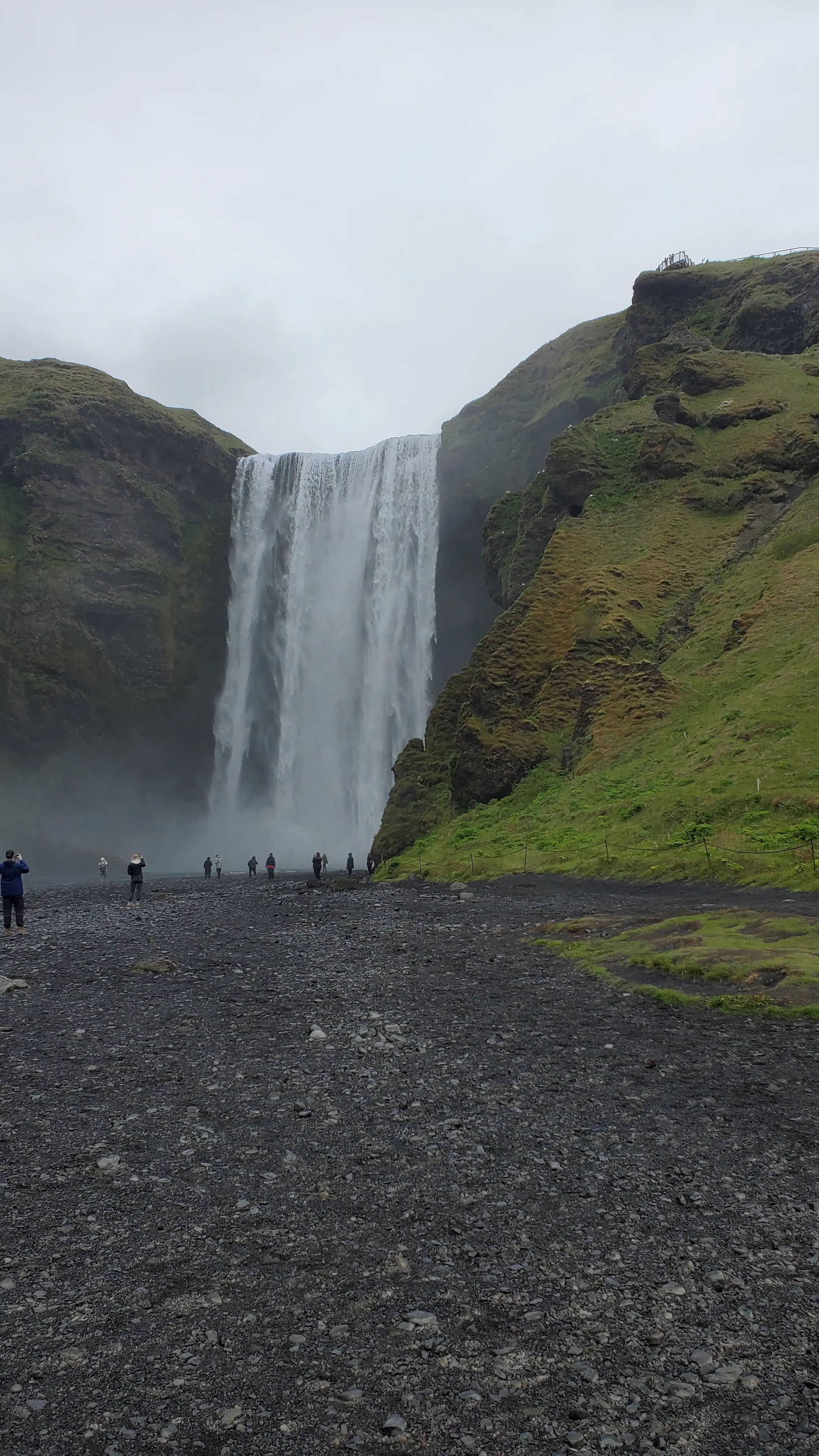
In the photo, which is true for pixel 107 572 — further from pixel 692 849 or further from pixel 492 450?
pixel 692 849

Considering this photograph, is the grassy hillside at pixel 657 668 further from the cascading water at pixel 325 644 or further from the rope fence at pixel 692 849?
the cascading water at pixel 325 644

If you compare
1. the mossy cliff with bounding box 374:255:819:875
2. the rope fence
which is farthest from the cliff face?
the rope fence

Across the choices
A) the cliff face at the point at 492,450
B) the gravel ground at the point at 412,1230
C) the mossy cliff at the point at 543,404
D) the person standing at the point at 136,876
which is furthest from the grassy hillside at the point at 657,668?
the cliff face at the point at 492,450

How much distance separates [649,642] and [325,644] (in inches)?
1716

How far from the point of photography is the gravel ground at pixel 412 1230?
4.90 metres

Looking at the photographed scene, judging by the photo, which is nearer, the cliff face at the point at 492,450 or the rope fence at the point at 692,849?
the rope fence at the point at 692,849

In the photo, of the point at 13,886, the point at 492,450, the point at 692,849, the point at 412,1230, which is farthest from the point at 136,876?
the point at 492,450

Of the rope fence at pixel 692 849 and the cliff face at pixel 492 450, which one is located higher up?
the cliff face at pixel 492 450

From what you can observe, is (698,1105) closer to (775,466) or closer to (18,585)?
(775,466)

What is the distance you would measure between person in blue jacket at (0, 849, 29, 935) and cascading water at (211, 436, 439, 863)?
1816 inches

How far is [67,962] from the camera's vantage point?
19.6 metres

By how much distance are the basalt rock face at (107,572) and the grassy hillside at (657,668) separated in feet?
132

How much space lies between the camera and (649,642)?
40781 mm

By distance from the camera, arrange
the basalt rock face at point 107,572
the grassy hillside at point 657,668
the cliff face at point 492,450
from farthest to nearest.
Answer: the basalt rock face at point 107,572, the cliff face at point 492,450, the grassy hillside at point 657,668
